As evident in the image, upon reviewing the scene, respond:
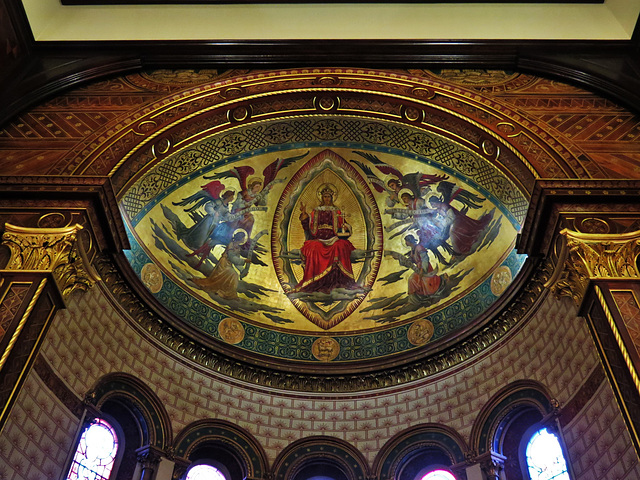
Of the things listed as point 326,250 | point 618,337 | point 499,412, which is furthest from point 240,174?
point 618,337

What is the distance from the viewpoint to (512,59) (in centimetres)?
1146

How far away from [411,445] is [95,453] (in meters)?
6.04

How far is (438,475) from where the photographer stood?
11750 millimetres

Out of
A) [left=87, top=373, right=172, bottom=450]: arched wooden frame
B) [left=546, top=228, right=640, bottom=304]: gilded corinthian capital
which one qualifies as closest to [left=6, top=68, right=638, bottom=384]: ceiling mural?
[left=87, top=373, right=172, bottom=450]: arched wooden frame

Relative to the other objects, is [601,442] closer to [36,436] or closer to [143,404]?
[143,404]

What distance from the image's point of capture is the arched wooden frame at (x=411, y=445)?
1154 cm

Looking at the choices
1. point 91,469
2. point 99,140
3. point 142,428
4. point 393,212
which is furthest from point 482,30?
point 91,469

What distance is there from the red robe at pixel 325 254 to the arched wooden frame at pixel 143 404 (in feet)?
14.3

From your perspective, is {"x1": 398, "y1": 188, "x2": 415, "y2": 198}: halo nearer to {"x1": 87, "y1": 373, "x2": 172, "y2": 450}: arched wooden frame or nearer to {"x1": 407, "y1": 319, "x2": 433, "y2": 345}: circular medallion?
{"x1": 407, "y1": 319, "x2": 433, "y2": 345}: circular medallion

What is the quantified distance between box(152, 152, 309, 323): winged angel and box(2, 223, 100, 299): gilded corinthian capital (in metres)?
4.31

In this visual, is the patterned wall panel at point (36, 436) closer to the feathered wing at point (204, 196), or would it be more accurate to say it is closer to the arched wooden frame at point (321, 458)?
the arched wooden frame at point (321, 458)

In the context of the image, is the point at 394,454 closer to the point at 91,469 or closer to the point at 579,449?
the point at 579,449

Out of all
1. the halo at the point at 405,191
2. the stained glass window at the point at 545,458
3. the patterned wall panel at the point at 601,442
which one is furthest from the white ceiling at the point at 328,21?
the stained glass window at the point at 545,458

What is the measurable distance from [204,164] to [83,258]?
14.3 feet
